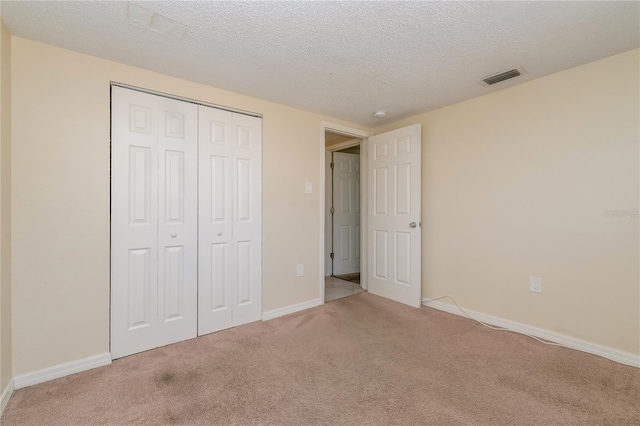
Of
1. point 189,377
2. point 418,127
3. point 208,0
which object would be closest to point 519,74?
point 418,127

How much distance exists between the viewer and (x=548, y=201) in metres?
2.32

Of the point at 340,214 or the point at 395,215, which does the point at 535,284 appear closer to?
the point at 395,215

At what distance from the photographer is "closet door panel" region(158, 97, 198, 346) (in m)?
2.26

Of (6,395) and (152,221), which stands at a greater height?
(152,221)

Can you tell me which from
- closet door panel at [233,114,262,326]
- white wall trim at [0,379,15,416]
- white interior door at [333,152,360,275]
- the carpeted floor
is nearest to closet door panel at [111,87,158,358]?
the carpeted floor

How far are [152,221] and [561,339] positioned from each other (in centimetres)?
334

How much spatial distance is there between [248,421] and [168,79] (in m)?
2.45

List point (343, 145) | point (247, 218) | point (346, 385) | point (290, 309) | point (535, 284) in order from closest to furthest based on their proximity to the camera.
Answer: point (346, 385)
point (535, 284)
point (247, 218)
point (290, 309)
point (343, 145)

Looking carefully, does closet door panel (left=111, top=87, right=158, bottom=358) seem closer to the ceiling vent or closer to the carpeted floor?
the carpeted floor

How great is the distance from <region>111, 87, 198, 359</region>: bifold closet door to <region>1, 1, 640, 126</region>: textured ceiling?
1.29 feet

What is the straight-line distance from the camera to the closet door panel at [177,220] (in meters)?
2.26

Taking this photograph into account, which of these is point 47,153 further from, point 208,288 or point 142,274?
point 208,288

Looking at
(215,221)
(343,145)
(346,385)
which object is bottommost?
(346,385)

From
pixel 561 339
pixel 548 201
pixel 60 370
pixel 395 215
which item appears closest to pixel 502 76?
pixel 548 201
